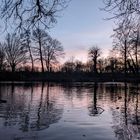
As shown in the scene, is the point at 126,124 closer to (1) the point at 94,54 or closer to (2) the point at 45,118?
(2) the point at 45,118

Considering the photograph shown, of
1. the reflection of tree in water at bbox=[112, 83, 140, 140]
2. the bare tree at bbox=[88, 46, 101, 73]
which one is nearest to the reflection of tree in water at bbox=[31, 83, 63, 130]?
the reflection of tree in water at bbox=[112, 83, 140, 140]

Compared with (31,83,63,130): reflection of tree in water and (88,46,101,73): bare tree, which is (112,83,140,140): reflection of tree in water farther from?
(88,46,101,73): bare tree

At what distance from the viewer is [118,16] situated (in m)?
11.4

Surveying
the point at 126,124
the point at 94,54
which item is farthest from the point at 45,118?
the point at 94,54

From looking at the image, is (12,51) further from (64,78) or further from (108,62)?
(108,62)

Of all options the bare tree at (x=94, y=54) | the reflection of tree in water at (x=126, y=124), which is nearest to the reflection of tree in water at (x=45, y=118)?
the reflection of tree in water at (x=126, y=124)

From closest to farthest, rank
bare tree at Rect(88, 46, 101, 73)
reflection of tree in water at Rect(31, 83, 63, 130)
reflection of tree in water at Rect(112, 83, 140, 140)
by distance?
reflection of tree in water at Rect(112, 83, 140, 140) < reflection of tree in water at Rect(31, 83, 63, 130) < bare tree at Rect(88, 46, 101, 73)

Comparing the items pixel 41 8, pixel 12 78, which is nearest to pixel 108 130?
pixel 41 8

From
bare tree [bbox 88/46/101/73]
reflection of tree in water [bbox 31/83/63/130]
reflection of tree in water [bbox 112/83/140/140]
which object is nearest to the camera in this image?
reflection of tree in water [bbox 112/83/140/140]

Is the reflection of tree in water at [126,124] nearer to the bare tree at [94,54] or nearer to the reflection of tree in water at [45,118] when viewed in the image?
the reflection of tree in water at [45,118]

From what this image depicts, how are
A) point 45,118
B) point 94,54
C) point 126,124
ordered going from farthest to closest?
point 94,54 → point 45,118 → point 126,124

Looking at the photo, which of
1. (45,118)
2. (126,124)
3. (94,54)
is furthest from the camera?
(94,54)

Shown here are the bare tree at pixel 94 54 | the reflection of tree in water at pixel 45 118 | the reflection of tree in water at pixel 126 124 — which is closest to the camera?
the reflection of tree in water at pixel 126 124

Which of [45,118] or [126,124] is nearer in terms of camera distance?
[126,124]
